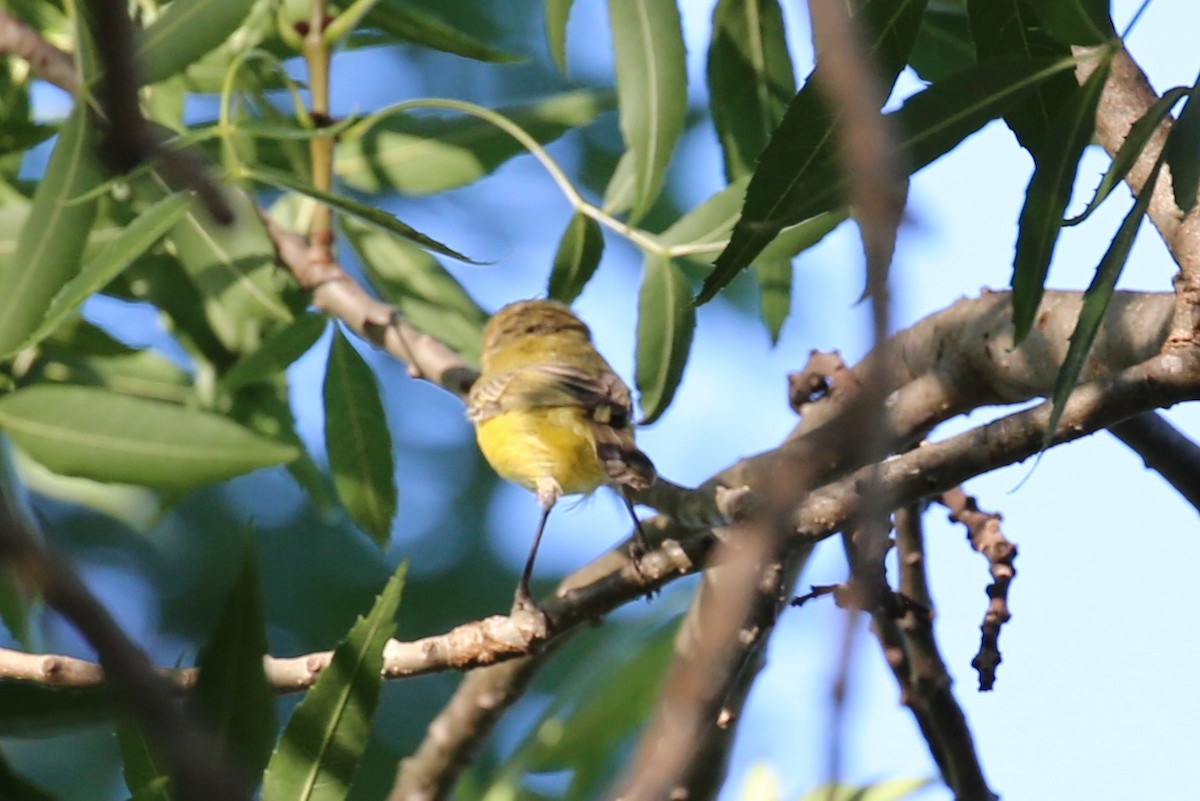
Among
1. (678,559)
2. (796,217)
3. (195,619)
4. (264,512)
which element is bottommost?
(678,559)

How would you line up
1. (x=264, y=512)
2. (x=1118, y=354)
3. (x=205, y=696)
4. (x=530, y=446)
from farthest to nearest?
(x=264, y=512) → (x=530, y=446) → (x=1118, y=354) → (x=205, y=696)

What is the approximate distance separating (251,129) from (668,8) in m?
0.64

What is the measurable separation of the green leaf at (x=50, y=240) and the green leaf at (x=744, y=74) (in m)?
0.93

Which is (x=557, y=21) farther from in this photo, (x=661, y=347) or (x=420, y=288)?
(x=420, y=288)

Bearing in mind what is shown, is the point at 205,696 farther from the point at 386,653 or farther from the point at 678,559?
the point at 678,559

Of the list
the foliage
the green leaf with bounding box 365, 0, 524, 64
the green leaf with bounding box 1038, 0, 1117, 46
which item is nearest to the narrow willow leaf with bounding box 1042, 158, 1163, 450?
the foliage

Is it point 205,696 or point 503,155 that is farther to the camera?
point 503,155

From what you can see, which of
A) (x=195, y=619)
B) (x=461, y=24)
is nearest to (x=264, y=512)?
(x=195, y=619)

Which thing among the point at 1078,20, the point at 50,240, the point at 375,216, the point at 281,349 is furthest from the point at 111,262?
the point at 1078,20

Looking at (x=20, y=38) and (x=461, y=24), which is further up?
(x=461, y=24)

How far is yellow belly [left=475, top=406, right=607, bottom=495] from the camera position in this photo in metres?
2.67

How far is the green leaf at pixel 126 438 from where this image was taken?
170cm

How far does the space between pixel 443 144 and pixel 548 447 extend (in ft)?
1.93

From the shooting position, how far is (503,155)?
258 cm
